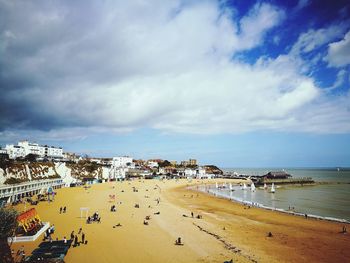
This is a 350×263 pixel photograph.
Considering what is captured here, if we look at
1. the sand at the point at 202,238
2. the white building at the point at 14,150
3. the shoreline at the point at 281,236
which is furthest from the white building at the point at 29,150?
the shoreline at the point at 281,236

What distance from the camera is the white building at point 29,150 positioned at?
390 ft

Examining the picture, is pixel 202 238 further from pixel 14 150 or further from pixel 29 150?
pixel 29 150

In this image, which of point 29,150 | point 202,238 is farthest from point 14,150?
point 202,238

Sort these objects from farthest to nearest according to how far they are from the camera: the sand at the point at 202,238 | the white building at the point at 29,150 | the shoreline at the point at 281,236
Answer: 1. the white building at the point at 29,150
2. the shoreline at the point at 281,236
3. the sand at the point at 202,238

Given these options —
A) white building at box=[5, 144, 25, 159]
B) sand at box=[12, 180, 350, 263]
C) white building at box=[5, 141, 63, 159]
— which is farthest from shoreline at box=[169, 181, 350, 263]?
white building at box=[5, 144, 25, 159]

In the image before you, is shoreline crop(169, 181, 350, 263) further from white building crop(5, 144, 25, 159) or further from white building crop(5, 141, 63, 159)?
white building crop(5, 144, 25, 159)

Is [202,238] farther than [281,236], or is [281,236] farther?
[281,236]

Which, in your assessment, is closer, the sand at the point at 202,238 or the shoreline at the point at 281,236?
the sand at the point at 202,238

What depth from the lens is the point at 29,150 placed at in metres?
131

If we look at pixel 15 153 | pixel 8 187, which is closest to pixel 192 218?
pixel 8 187

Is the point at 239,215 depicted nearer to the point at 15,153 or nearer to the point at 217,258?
the point at 217,258

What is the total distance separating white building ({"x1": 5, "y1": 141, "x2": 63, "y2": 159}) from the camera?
4677 inches

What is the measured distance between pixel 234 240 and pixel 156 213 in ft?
49.0

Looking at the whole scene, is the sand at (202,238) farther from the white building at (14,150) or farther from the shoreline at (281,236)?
the white building at (14,150)
